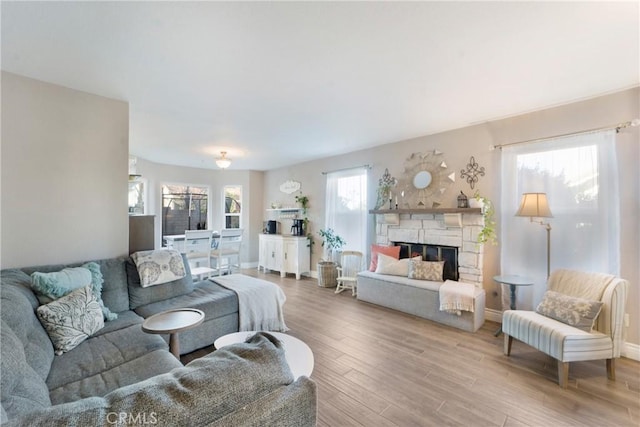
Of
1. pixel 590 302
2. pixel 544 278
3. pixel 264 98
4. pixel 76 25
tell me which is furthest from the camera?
pixel 544 278

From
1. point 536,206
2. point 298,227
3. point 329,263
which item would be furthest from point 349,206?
point 536,206

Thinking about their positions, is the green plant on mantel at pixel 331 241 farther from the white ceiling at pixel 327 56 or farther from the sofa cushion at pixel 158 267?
the sofa cushion at pixel 158 267

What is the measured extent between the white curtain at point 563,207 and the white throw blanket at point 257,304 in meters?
2.82

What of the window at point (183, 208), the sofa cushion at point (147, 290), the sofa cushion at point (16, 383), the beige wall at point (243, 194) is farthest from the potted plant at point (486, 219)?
the window at point (183, 208)

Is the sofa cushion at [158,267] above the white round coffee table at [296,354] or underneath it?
above

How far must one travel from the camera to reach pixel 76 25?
5.46 feet

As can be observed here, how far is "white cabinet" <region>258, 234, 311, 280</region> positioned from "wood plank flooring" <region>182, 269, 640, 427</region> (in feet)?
7.71

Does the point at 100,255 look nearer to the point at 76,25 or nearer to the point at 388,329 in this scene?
the point at 76,25

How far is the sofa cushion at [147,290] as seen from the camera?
8.35 feet

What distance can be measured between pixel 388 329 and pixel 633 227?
2.56 metres

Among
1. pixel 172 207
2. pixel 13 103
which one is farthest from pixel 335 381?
pixel 172 207

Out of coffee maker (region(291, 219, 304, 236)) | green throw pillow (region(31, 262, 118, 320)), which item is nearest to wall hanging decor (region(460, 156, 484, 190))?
coffee maker (region(291, 219, 304, 236))

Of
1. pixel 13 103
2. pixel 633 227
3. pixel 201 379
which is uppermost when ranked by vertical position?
pixel 13 103

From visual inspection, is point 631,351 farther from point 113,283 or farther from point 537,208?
point 113,283
